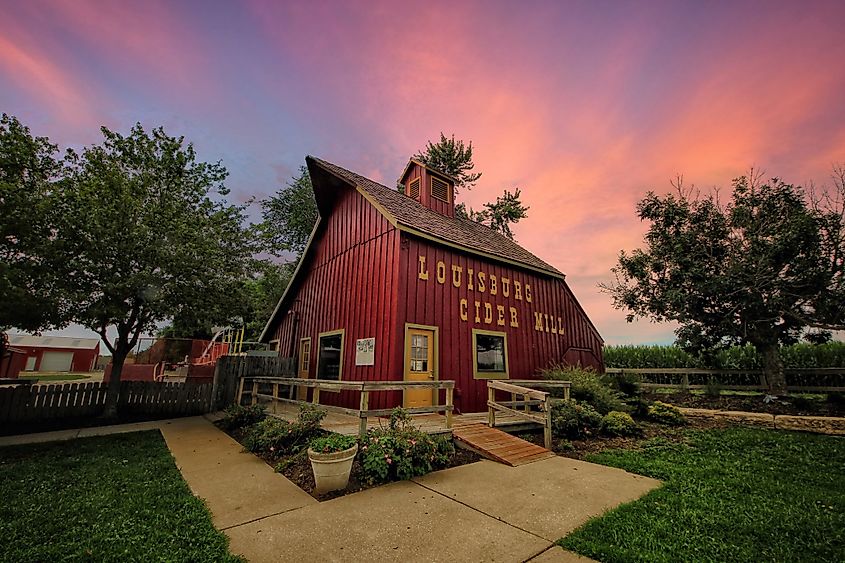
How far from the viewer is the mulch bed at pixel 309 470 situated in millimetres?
4582

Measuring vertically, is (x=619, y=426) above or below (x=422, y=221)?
below

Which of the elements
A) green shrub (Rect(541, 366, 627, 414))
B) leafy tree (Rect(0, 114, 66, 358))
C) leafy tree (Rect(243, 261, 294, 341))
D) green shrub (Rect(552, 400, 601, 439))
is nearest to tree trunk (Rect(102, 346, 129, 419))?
leafy tree (Rect(0, 114, 66, 358))

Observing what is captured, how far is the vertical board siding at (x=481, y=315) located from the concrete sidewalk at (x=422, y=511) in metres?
3.64

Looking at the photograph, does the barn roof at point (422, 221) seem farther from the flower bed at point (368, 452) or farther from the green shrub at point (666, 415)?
the green shrub at point (666, 415)

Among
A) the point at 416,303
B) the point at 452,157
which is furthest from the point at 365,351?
the point at 452,157

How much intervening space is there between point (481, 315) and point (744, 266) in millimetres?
9112

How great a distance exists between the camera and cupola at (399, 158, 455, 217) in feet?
43.6

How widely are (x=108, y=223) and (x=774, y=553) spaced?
1246 cm

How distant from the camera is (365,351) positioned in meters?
9.08

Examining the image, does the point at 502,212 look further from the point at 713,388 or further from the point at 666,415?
the point at 666,415

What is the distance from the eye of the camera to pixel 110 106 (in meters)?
8.83

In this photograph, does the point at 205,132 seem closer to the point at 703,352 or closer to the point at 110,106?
the point at 110,106

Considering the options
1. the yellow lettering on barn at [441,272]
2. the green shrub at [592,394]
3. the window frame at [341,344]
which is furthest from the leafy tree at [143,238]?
the green shrub at [592,394]

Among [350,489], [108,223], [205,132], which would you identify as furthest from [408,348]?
[205,132]
